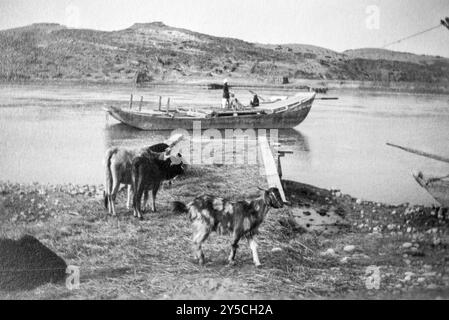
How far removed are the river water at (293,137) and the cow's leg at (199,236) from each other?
1.13 meters

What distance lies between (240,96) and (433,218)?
7.21 feet

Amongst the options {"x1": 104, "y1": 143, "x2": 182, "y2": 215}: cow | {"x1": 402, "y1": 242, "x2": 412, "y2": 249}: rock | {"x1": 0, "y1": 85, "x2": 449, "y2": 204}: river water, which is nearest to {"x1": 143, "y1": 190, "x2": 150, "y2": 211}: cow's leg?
{"x1": 104, "y1": 143, "x2": 182, "y2": 215}: cow

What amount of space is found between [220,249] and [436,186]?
1988 mm

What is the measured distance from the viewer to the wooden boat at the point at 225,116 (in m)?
4.88

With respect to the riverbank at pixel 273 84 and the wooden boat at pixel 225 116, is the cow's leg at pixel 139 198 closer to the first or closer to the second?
the wooden boat at pixel 225 116

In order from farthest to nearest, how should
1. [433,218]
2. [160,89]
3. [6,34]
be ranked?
1. [160,89]
2. [6,34]
3. [433,218]

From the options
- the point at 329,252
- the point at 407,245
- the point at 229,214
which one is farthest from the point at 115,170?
the point at 407,245

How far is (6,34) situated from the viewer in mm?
4660

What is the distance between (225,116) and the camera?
5078 mm

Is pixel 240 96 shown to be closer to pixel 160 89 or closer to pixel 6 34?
pixel 160 89

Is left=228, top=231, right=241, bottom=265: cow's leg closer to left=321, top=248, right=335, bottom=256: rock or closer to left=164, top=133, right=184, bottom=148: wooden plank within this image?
left=321, top=248, right=335, bottom=256: rock
